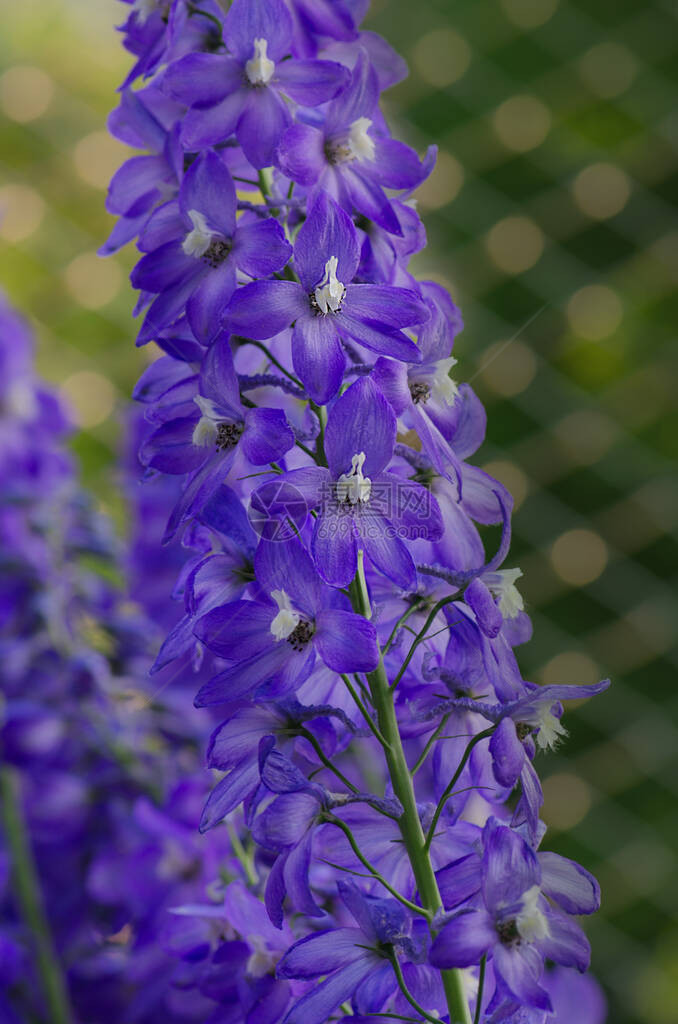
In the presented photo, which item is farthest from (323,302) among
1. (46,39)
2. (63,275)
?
(46,39)

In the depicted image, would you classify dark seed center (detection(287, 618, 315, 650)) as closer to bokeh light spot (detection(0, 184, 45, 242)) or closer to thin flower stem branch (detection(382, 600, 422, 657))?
thin flower stem branch (detection(382, 600, 422, 657))

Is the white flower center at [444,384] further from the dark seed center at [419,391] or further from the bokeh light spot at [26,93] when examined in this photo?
the bokeh light spot at [26,93]

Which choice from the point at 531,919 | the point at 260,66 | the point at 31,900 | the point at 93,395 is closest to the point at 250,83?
the point at 260,66

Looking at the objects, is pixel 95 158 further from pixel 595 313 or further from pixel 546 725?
pixel 546 725

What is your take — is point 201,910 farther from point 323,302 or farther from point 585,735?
point 585,735

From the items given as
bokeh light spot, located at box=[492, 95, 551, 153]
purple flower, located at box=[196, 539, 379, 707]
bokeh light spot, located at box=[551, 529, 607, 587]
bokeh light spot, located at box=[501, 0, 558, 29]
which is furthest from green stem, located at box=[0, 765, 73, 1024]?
bokeh light spot, located at box=[501, 0, 558, 29]

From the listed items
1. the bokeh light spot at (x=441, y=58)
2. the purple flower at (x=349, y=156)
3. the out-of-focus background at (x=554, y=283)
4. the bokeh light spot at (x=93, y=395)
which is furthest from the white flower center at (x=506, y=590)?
the bokeh light spot at (x=441, y=58)
